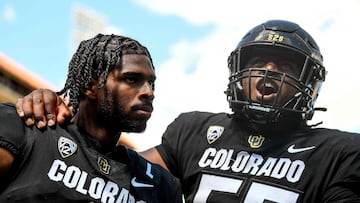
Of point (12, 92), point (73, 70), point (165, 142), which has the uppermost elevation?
point (73, 70)

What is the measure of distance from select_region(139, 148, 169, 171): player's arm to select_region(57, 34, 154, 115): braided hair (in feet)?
2.18

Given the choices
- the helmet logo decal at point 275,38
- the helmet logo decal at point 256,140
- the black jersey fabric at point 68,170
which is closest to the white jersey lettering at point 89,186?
the black jersey fabric at point 68,170

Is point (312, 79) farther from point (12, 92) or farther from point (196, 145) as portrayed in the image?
point (12, 92)

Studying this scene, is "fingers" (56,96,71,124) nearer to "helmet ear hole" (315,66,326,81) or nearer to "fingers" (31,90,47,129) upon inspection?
"fingers" (31,90,47,129)

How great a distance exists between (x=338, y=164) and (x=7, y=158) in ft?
5.35

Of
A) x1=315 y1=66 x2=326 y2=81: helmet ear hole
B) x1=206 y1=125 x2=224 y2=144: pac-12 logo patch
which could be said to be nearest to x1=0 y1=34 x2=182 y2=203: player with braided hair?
x1=206 y1=125 x2=224 y2=144: pac-12 logo patch

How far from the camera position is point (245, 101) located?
3248 mm

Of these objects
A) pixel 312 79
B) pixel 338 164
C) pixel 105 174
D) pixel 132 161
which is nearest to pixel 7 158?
pixel 105 174

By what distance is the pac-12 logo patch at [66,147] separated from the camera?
255cm

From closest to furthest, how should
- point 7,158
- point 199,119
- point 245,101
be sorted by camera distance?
point 7,158 < point 245,101 < point 199,119

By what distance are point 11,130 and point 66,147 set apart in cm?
27

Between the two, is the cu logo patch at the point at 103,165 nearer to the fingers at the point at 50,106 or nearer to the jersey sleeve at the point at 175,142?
the fingers at the point at 50,106

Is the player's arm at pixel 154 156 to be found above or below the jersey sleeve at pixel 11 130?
below

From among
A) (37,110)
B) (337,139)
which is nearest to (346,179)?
(337,139)
